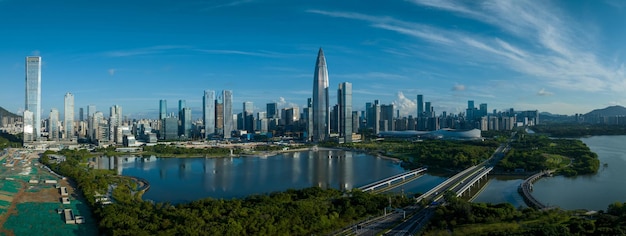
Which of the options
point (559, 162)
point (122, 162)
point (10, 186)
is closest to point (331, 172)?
point (559, 162)

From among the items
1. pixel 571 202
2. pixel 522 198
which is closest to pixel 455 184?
pixel 522 198

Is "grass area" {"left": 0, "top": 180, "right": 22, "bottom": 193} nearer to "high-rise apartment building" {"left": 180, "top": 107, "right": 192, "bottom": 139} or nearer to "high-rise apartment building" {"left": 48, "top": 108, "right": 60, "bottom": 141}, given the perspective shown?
"high-rise apartment building" {"left": 48, "top": 108, "right": 60, "bottom": 141}

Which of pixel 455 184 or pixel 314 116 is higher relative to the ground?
pixel 314 116

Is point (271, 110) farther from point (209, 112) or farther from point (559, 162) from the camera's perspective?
point (559, 162)

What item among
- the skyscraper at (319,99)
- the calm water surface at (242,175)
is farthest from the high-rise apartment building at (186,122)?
the calm water surface at (242,175)

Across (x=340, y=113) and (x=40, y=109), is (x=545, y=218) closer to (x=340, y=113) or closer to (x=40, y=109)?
(x=340, y=113)

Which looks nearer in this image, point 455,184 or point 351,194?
point 351,194
